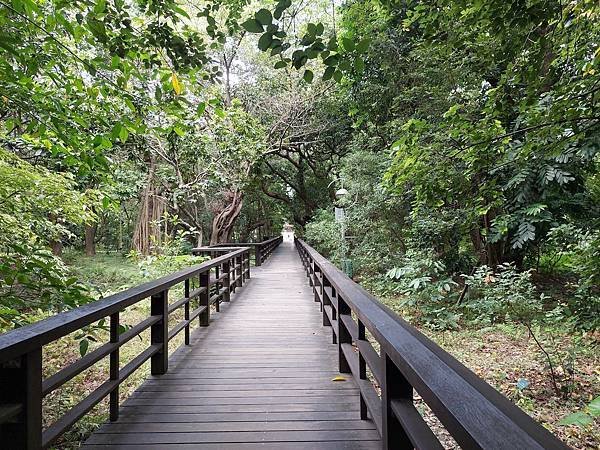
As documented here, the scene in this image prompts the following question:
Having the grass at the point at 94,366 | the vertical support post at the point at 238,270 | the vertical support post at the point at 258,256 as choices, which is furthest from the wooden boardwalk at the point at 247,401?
the vertical support post at the point at 258,256

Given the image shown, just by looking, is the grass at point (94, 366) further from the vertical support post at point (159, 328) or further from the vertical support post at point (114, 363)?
the vertical support post at point (159, 328)

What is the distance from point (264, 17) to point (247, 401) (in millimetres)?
2321

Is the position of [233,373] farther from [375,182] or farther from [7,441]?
[375,182]

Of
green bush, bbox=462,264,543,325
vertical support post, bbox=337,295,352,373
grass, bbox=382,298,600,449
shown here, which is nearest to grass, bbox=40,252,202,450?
vertical support post, bbox=337,295,352,373

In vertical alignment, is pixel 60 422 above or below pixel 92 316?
below

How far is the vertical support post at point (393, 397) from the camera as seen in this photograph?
155cm

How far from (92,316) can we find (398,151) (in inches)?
108

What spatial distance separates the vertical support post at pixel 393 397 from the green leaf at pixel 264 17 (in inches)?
55.7

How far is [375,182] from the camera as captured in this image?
940 centimetres

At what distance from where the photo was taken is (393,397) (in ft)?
5.08

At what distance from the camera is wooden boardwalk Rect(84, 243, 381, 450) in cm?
216

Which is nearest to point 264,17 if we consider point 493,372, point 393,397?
point 393,397

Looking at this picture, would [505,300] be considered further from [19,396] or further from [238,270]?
[19,396]

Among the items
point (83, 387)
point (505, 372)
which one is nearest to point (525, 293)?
point (505, 372)
